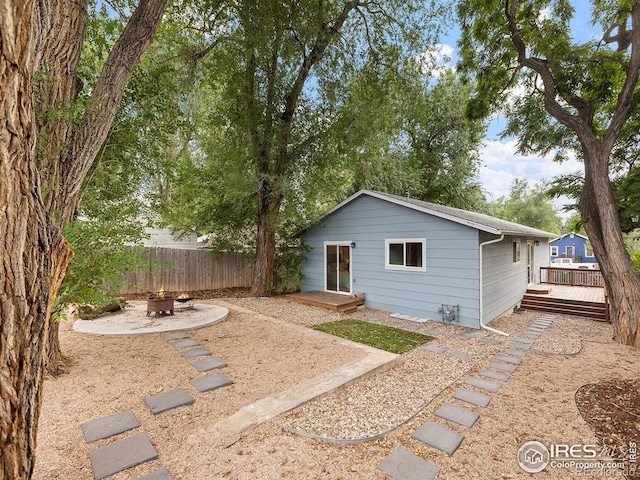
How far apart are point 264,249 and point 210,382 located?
6625 mm

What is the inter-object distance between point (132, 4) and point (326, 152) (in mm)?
5734

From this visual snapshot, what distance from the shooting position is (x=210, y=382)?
3695mm

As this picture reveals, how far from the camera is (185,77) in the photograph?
762 centimetres

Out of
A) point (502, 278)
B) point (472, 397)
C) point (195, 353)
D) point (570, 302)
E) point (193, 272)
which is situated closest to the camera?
point (472, 397)

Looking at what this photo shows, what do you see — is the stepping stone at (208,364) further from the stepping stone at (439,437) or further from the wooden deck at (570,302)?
the wooden deck at (570,302)

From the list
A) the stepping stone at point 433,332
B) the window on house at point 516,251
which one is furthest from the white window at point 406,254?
the window on house at point 516,251

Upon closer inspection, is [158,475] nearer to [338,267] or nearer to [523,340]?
[523,340]

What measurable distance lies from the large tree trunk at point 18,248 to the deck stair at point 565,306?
35.4 feet

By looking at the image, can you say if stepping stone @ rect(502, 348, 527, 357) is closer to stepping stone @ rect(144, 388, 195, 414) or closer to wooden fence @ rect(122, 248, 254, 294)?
stepping stone @ rect(144, 388, 195, 414)

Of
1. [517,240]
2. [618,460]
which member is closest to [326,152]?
[517,240]

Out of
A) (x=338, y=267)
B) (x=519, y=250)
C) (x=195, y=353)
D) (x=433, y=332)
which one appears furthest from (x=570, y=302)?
(x=195, y=353)

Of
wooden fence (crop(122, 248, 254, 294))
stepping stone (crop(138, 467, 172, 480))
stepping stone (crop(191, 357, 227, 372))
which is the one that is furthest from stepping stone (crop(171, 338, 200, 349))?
wooden fence (crop(122, 248, 254, 294))

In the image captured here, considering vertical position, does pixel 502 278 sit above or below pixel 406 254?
below

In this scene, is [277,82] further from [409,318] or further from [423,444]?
[423,444]
